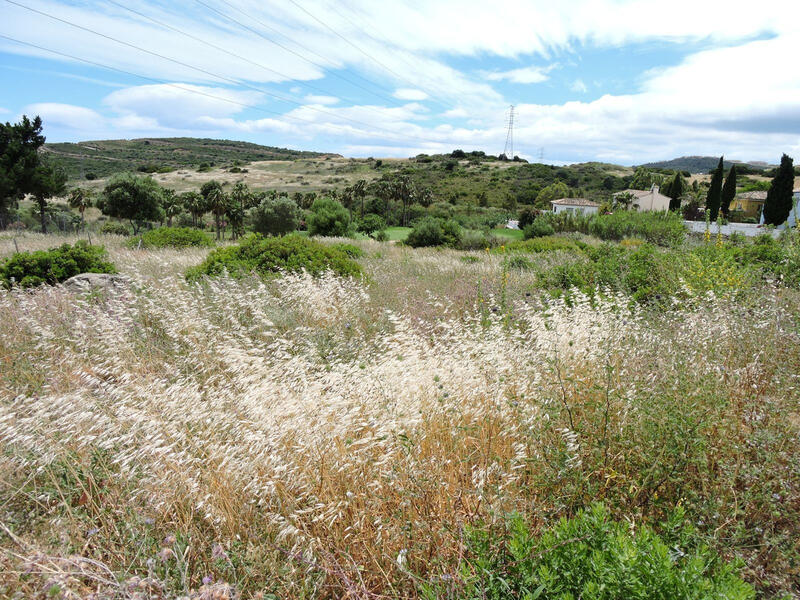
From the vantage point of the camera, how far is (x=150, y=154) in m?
92.6

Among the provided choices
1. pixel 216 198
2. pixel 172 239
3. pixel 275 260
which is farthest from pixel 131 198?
pixel 275 260

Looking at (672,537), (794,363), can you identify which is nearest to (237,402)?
(672,537)

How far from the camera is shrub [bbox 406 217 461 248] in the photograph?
2517cm

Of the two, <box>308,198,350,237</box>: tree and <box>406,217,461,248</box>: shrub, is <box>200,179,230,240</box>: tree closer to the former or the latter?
<box>308,198,350,237</box>: tree

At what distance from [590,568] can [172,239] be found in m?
19.2

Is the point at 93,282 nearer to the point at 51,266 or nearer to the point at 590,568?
the point at 51,266

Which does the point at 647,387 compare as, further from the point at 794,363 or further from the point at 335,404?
the point at 335,404

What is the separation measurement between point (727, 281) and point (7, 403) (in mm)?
9002

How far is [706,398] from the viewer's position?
265cm

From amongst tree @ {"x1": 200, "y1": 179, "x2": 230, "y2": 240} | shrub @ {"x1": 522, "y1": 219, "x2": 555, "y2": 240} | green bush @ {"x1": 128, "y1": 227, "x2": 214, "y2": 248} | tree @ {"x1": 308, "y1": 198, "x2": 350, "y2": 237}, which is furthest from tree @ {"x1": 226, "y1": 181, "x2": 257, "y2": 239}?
shrub @ {"x1": 522, "y1": 219, "x2": 555, "y2": 240}

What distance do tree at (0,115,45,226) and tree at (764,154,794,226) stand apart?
5615 cm

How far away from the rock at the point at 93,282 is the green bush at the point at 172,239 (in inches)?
373

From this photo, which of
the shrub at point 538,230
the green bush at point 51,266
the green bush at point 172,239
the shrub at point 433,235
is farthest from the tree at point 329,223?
the green bush at point 51,266

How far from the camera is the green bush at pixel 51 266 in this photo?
336 inches
